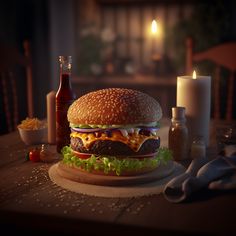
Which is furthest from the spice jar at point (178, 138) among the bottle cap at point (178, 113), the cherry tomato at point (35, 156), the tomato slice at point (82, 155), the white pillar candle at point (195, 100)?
the cherry tomato at point (35, 156)

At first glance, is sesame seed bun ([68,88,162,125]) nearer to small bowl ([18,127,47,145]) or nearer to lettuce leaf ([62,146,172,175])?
lettuce leaf ([62,146,172,175])

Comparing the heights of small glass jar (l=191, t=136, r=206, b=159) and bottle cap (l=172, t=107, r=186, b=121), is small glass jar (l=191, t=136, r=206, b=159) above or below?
below

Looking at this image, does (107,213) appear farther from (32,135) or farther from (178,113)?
(32,135)

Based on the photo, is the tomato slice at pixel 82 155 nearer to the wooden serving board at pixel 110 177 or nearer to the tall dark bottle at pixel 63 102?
the wooden serving board at pixel 110 177

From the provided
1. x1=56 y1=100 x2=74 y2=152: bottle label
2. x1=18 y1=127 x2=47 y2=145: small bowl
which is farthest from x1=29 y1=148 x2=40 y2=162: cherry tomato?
x1=18 y1=127 x2=47 y2=145: small bowl

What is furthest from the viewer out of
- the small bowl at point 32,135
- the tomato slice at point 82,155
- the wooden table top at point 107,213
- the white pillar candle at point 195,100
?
the small bowl at point 32,135

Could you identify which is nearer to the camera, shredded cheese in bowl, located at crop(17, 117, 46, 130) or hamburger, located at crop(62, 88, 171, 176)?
hamburger, located at crop(62, 88, 171, 176)

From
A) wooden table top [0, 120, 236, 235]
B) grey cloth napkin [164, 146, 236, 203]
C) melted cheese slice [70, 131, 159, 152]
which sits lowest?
wooden table top [0, 120, 236, 235]
